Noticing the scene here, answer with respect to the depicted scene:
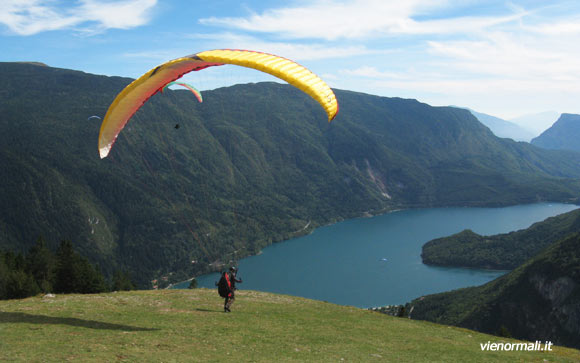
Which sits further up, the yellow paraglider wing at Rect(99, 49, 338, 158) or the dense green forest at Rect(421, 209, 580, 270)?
the yellow paraglider wing at Rect(99, 49, 338, 158)

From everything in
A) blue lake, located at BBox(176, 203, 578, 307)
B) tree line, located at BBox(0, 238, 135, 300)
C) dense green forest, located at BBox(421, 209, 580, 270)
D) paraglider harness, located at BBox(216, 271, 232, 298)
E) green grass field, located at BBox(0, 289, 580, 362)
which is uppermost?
paraglider harness, located at BBox(216, 271, 232, 298)

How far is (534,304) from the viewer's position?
85062mm

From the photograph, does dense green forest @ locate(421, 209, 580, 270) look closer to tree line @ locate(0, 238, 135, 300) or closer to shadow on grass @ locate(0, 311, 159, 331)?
tree line @ locate(0, 238, 135, 300)

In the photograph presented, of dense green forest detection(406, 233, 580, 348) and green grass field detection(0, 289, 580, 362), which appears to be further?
dense green forest detection(406, 233, 580, 348)

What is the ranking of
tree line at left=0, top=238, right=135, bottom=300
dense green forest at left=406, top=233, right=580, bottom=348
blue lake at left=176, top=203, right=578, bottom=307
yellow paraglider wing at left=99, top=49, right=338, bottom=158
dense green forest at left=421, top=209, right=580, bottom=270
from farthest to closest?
dense green forest at left=421, top=209, right=580, bottom=270
blue lake at left=176, top=203, right=578, bottom=307
dense green forest at left=406, top=233, right=580, bottom=348
tree line at left=0, top=238, right=135, bottom=300
yellow paraglider wing at left=99, top=49, right=338, bottom=158

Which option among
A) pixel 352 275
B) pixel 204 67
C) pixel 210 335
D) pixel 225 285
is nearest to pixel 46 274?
pixel 225 285

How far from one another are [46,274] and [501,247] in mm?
173879

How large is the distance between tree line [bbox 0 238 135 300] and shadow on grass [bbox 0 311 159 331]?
21.6 meters

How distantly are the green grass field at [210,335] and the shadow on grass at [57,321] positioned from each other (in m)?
0.03

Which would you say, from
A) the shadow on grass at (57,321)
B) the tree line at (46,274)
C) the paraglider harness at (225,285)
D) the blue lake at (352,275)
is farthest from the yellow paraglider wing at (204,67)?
the blue lake at (352,275)

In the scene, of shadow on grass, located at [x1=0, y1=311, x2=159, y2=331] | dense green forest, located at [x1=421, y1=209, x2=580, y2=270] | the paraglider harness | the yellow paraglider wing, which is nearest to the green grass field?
shadow on grass, located at [x1=0, y1=311, x2=159, y2=331]

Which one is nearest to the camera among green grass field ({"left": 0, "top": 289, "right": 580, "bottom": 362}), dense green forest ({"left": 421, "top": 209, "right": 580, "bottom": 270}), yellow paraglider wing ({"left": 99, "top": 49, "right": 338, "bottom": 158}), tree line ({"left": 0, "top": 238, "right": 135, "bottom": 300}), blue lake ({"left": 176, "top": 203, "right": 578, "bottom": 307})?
green grass field ({"left": 0, "top": 289, "right": 580, "bottom": 362})

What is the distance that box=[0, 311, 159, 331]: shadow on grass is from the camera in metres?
15.0

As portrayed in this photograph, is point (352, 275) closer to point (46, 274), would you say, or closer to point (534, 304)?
point (534, 304)
